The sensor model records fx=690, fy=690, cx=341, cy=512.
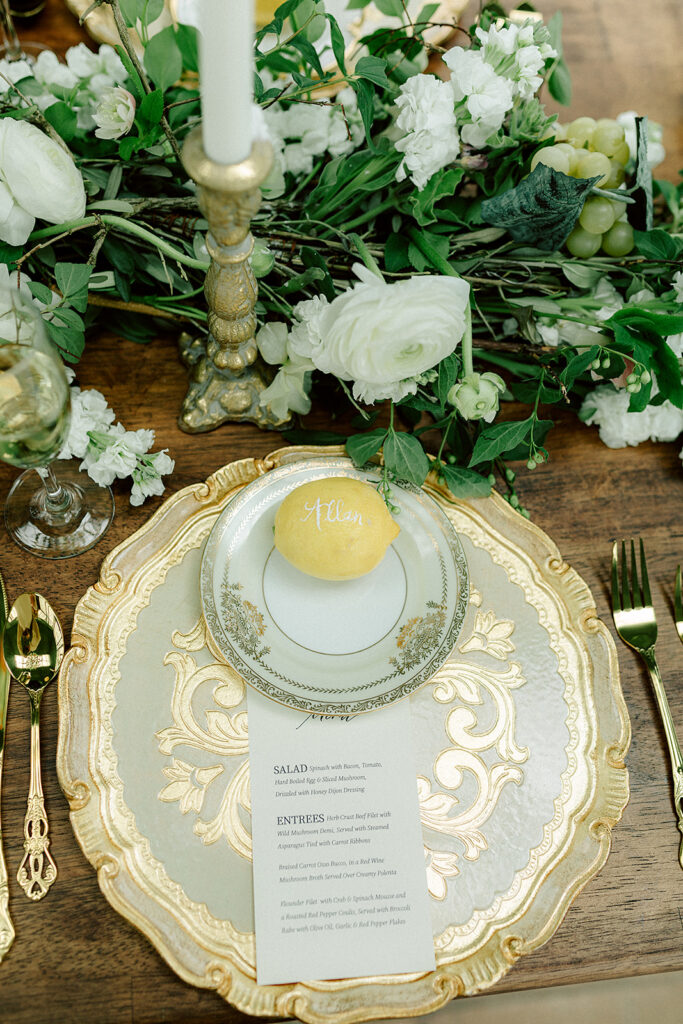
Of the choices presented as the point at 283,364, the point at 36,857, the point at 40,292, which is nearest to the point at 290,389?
the point at 283,364

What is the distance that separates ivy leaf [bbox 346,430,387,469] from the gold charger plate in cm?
9

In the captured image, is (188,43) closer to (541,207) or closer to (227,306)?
(227,306)

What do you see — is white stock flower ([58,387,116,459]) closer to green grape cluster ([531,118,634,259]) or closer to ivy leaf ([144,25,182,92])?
ivy leaf ([144,25,182,92])

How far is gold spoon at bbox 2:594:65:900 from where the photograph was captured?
53 centimetres

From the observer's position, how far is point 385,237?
27.2 inches

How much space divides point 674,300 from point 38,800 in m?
0.70

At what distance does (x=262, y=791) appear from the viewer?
1.83 ft

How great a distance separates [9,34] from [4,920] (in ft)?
2.97

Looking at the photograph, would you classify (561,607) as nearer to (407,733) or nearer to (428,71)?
(407,733)

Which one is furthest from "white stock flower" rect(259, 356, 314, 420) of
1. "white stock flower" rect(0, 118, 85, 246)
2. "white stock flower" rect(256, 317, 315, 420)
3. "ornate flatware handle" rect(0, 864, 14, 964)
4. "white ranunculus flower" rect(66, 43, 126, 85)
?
"ornate flatware handle" rect(0, 864, 14, 964)

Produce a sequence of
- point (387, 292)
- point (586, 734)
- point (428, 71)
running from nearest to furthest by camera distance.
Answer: point (387, 292) < point (586, 734) < point (428, 71)

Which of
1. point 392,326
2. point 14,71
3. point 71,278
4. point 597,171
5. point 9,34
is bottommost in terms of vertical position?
point 392,326

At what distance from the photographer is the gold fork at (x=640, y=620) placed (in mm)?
618

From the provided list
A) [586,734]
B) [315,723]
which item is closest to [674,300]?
[586,734]
